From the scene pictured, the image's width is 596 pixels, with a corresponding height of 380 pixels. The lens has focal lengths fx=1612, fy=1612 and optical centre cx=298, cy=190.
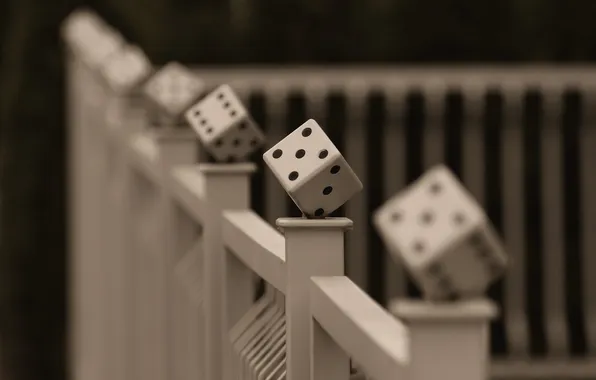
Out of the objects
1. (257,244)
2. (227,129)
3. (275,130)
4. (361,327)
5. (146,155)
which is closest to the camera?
(361,327)

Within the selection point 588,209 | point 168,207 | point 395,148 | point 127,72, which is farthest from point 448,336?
point 395,148

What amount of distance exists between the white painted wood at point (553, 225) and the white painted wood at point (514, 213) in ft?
0.30

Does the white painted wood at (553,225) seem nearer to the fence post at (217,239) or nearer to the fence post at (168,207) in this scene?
the fence post at (168,207)

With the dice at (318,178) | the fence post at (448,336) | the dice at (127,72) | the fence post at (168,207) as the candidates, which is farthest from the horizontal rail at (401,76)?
the fence post at (448,336)

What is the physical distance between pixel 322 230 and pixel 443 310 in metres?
0.65

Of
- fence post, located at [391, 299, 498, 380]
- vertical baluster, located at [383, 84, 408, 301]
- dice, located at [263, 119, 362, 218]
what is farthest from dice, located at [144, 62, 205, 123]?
vertical baluster, located at [383, 84, 408, 301]

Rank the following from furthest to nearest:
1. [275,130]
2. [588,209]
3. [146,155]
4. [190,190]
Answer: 1. [275,130]
2. [588,209]
3. [146,155]
4. [190,190]

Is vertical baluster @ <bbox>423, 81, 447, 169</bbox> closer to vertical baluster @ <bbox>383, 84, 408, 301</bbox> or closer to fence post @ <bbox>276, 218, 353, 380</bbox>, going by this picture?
vertical baluster @ <bbox>383, 84, 408, 301</bbox>

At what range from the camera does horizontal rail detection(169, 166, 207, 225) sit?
9.35ft

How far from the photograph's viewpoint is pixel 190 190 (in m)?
3.01

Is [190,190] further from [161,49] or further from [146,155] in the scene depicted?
[161,49]

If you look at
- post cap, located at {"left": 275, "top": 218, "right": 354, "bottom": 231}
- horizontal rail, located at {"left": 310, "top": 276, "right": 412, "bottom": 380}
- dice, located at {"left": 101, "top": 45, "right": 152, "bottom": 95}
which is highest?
dice, located at {"left": 101, "top": 45, "right": 152, "bottom": 95}

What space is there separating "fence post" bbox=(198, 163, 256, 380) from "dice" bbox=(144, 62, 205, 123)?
2.30 ft

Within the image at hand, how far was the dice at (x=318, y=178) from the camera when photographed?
6.33ft
